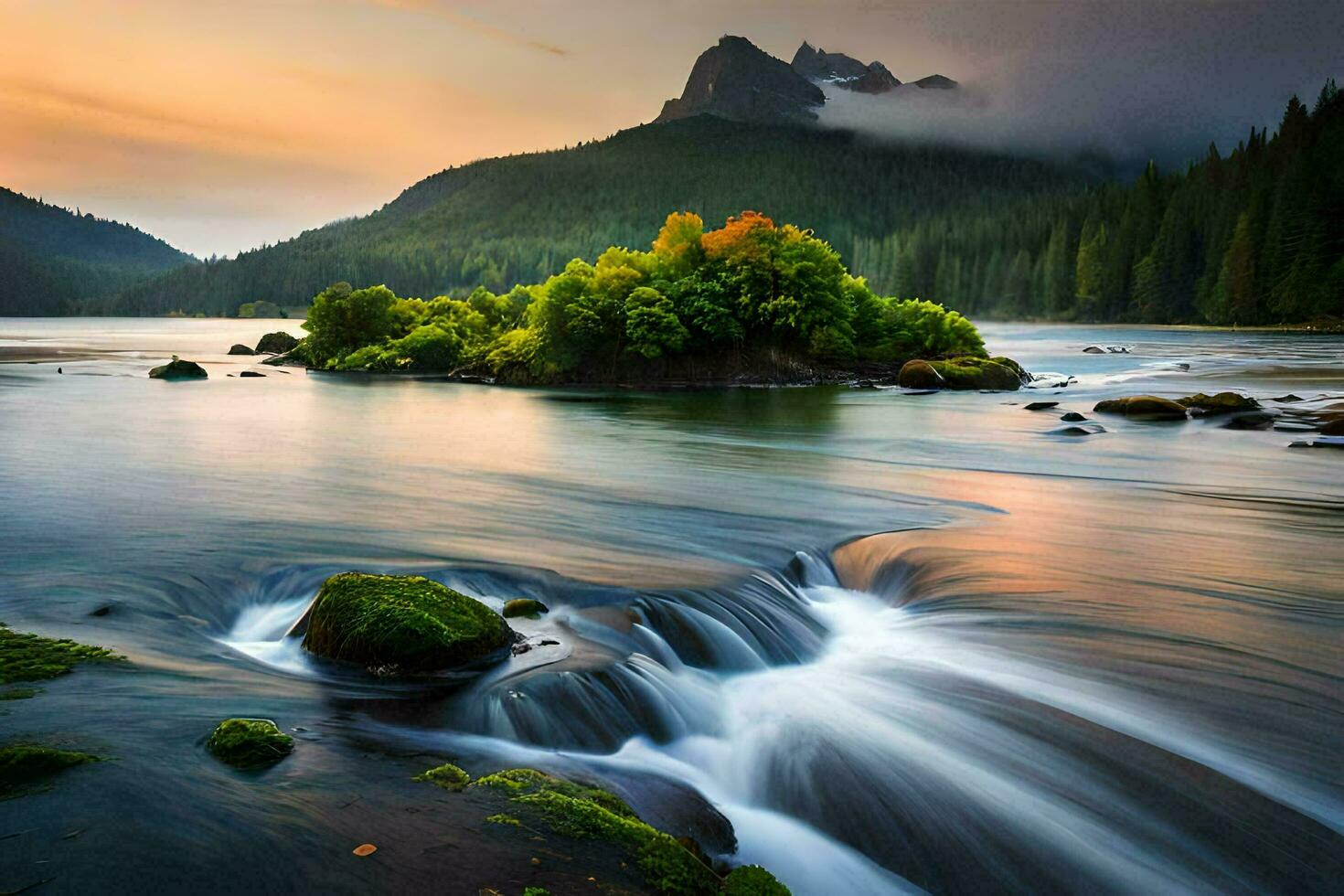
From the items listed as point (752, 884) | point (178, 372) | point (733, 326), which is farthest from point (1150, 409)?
point (178, 372)

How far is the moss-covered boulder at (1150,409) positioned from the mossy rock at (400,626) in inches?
1333

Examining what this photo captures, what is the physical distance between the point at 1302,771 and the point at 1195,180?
172m

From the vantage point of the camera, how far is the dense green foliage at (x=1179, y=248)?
4363 inches

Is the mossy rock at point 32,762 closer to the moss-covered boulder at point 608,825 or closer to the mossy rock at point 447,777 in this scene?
the mossy rock at point 447,777

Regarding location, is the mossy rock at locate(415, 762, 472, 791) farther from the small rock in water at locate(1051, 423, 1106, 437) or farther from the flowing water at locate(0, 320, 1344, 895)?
the small rock in water at locate(1051, 423, 1106, 437)

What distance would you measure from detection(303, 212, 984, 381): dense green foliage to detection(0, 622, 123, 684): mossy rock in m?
48.6

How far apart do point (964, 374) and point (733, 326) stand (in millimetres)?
14889

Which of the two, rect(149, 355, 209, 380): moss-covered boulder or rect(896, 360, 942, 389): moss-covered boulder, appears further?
rect(149, 355, 209, 380): moss-covered boulder

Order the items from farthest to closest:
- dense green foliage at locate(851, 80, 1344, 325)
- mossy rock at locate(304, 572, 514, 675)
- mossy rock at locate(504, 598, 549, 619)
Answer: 1. dense green foliage at locate(851, 80, 1344, 325)
2. mossy rock at locate(504, 598, 549, 619)
3. mossy rock at locate(304, 572, 514, 675)

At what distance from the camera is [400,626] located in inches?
361

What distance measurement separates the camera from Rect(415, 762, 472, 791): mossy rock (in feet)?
21.7

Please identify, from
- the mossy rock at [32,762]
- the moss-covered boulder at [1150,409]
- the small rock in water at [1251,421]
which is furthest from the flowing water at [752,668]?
the moss-covered boulder at [1150,409]

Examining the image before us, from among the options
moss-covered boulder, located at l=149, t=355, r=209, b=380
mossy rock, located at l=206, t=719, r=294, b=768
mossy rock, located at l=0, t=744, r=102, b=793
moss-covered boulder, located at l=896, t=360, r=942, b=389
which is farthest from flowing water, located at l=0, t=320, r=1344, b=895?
moss-covered boulder, located at l=149, t=355, r=209, b=380

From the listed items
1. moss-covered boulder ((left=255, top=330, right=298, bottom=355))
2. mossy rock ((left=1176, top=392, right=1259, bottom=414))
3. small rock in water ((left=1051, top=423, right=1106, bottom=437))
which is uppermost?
moss-covered boulder ((left=255, top=330, right=298, bottom=355))
